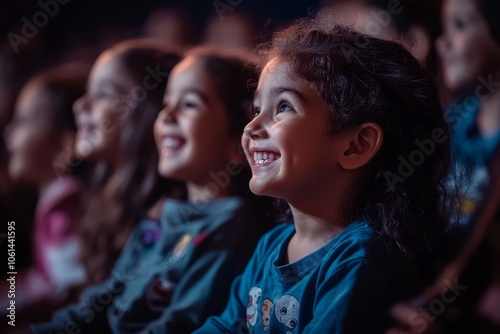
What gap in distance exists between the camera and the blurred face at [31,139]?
150cm

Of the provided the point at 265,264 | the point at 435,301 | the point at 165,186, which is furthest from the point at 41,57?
the point at 435,301

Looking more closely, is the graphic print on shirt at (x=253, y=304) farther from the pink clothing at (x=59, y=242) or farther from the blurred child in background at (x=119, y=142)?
the pink clothing at (x=59, y=242)

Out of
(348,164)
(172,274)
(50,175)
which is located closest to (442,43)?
(348,164)

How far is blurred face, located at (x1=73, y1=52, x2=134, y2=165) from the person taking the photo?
1.38 m

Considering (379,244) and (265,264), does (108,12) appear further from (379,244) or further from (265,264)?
(379,244)

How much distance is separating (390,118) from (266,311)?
1.31 feet

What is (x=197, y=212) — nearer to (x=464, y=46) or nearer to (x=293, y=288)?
(x=293, y=288)

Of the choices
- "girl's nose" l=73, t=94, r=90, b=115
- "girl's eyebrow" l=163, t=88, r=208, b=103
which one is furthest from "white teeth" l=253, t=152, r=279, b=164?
"girl's nose" l=73, t=94, r=90, b=115

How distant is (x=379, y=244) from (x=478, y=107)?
35cm

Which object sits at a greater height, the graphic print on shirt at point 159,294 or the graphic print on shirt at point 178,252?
the graphic print on shirt at point 178,252

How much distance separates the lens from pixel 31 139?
59.5 inches

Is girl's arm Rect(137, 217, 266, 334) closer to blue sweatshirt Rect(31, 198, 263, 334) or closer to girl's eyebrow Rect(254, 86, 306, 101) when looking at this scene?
blue sweatshirt Rect(31, 198, 263, 334)

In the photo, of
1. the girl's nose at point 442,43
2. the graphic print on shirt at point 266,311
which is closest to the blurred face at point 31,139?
the graphic print on shirt at point 266,311

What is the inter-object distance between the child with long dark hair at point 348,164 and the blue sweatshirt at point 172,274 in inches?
5.3
